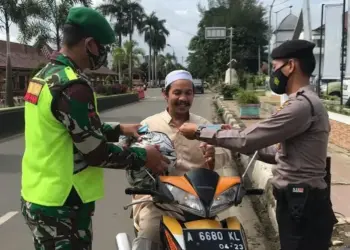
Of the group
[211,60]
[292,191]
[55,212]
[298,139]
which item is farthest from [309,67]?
[211,60]

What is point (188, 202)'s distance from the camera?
7.55 feet

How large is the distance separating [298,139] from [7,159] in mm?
8284

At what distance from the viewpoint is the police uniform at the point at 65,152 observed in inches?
83.7

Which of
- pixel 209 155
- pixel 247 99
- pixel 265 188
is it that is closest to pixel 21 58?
pixel 247 99

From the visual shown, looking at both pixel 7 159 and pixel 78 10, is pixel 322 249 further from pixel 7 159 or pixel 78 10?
pixel 7 159

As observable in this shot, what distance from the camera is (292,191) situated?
2.59m

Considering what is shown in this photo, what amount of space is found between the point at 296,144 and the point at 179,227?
785 millimetres

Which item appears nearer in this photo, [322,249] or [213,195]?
[213,195]

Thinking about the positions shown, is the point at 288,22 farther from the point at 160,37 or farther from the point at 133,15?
the point at 160,37

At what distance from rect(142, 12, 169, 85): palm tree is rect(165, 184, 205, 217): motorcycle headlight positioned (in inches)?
3260

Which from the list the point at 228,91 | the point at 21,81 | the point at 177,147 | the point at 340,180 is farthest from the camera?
the point at 21,81

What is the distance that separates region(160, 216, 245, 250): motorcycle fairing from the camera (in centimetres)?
222

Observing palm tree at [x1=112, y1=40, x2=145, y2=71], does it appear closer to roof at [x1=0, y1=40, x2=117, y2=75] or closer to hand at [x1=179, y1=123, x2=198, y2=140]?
roof at [x1=0, y1=40, x2=117, y2=75]

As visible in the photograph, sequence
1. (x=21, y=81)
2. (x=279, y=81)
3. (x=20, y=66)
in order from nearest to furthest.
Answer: (x=279, y=81), (x=20, y=66), (x=21, y=81)
